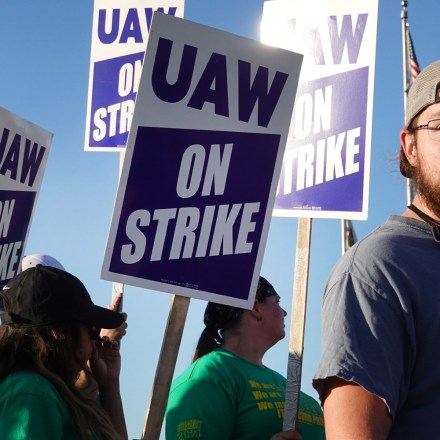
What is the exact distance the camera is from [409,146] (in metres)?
2.03

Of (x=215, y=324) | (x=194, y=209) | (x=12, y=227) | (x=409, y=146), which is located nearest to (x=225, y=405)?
(x=215, y=324)

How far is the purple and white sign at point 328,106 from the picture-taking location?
4262 mm

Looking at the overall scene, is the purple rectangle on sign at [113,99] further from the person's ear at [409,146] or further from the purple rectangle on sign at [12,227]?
the person's ear at [409,146]

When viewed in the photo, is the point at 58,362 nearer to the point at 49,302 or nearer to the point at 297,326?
the point at 49,302

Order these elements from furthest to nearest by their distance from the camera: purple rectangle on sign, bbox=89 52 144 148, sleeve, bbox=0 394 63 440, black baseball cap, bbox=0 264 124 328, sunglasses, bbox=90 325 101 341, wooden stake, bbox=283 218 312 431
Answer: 1. purple rectangle on sign, bbox=89 52 144 148
2. wooden stake, bbox=283 218 312 431
3. sunglasses, bbox=90 325 101 341
4. black baseball cap, bbox=0 264 124 328
5. sleeve, bbox=0 394 63 440

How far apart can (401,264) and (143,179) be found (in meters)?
1.91

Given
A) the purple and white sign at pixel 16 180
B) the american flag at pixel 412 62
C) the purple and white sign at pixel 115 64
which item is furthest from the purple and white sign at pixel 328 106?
the american flag at pixel 412 62

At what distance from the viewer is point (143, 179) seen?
3531 mm

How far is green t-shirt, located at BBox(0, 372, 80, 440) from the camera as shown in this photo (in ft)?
8.95

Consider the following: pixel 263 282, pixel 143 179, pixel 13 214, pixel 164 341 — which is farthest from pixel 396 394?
pixel 13 214

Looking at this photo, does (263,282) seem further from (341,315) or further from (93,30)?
(341,315)

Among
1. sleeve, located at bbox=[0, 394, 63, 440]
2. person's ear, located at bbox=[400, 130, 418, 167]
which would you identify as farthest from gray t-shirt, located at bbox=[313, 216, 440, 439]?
sleeve, located at bbox=[0, 394, 63, 440]

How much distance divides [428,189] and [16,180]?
12.5 feet

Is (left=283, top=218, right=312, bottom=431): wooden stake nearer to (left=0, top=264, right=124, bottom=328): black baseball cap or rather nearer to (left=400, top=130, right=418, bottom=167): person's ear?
(left=0, top=264, right=124, bottom=328): black baseball cap
